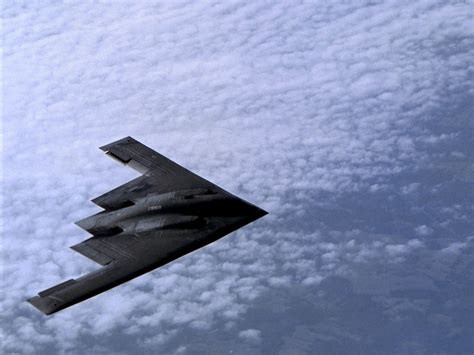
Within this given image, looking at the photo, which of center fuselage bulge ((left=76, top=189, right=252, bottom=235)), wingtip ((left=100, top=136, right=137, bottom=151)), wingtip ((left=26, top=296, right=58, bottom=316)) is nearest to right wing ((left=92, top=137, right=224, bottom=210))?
wingtip ((left=100, top=136, right=137, bottom=151))

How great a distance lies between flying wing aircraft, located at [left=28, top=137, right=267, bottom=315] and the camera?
22.5 metres

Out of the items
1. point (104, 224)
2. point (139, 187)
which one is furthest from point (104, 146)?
point (104, 224)

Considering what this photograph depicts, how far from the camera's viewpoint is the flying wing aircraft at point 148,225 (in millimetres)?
22469

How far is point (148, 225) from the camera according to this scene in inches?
987

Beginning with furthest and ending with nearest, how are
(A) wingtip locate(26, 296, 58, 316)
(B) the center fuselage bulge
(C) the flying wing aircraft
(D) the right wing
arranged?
(D) the right wing
(B) the center fuselage bulge
(C) the flying wing aircraft
(A) wingtip locate(26, 296, 58, 316)

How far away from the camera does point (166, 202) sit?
1015 inches

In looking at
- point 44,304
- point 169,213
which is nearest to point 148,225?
point 169,213

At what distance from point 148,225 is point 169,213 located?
2.86ft

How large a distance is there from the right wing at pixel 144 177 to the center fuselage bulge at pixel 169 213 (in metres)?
0.90

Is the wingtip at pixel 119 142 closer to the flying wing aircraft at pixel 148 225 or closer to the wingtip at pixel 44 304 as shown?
the flying wing aircraft at pixel 148 225

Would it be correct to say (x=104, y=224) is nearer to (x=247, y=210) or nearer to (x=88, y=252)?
(x=88, y=252)

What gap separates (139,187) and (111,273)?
19.7 feet

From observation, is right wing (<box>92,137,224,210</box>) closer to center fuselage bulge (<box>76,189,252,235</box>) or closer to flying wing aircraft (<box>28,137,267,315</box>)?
flying wing aircraft (<box>28,137,267,315</box>)

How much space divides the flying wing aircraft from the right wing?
0.04 m
